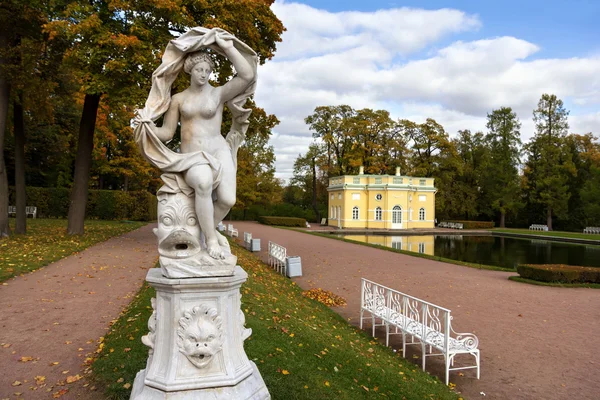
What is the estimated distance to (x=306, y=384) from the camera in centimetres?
404

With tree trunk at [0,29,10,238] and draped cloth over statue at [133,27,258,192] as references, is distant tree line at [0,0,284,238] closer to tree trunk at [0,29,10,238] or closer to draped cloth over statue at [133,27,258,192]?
tree trunk at [0,29,10,238]

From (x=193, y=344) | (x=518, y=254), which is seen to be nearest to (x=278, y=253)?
(x=193, y=344)

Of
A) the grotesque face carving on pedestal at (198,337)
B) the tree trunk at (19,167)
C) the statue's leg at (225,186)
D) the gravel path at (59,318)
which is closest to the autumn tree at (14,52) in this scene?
the tree trunk at (19,167)

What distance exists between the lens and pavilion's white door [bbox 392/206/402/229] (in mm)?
38625

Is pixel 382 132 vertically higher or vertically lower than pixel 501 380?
higher

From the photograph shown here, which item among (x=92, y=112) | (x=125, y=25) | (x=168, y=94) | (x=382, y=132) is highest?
(x=382, y=132)

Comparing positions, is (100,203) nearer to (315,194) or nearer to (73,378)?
(315,194)

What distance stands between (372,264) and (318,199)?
1357 inches

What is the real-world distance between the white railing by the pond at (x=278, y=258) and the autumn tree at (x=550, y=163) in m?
35.5

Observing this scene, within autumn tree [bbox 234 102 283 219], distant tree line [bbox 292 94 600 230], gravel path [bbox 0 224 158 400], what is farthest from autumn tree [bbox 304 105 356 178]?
gravel path [bbox 0 224 158 400]

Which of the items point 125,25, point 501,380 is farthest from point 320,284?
point 125,25

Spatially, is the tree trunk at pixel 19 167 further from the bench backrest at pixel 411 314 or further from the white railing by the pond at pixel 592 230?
the white railing by the pond at pixel 592 230

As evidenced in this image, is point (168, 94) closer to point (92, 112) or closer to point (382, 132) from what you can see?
point (92, 112)

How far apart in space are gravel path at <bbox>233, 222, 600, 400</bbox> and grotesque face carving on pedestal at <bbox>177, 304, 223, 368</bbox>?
364 centimetres
